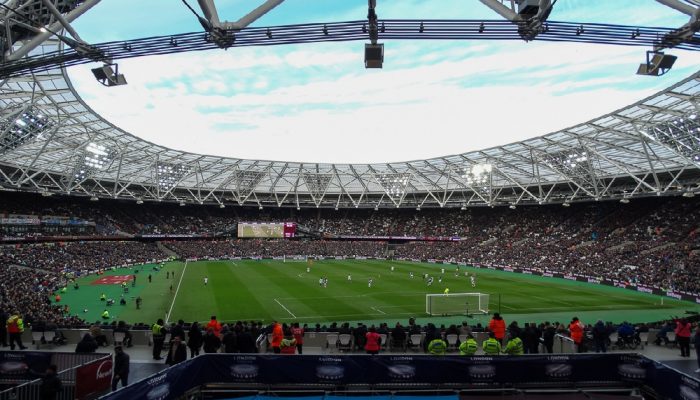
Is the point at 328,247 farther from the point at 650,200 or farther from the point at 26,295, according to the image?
the point at 26,295

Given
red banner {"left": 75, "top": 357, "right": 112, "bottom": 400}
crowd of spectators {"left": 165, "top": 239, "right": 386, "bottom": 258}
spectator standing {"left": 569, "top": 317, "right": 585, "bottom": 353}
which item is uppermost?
crowd of spectators {"left": 165, "top": 239, "right": 386, "bottom": 258}

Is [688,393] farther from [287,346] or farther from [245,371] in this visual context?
[245,371]

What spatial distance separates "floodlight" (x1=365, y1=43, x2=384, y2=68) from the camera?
11867 millimetres

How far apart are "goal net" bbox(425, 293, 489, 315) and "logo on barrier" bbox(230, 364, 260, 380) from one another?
2001cm

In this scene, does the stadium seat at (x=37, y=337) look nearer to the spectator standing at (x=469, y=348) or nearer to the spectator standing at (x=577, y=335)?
the spectator standing at (x=469, y=348)

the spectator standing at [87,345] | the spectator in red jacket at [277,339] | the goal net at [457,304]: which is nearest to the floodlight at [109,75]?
the spectator standing at [87,345]

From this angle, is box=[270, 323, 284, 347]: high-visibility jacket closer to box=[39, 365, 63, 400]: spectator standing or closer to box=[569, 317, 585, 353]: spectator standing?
box=[39, 365, 63, 400]: spectator standing

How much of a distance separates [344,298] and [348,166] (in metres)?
46.1

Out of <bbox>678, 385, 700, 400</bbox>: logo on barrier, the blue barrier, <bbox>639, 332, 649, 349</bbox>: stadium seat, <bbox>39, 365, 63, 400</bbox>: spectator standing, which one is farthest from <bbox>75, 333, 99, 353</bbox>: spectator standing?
<bbox>639, 332, 649, 349</bbox>: stadium seat

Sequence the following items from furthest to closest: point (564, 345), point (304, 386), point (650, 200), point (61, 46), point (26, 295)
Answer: point (650, 200) < point (26, 295) < point (61, 46) < point (564, 345) < point (304, 386)

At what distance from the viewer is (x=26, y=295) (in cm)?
2888

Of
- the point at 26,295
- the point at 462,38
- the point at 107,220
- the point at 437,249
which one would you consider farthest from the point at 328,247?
the point at 462,38

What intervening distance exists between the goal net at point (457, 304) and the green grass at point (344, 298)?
96cm

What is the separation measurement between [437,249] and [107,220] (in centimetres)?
5251
